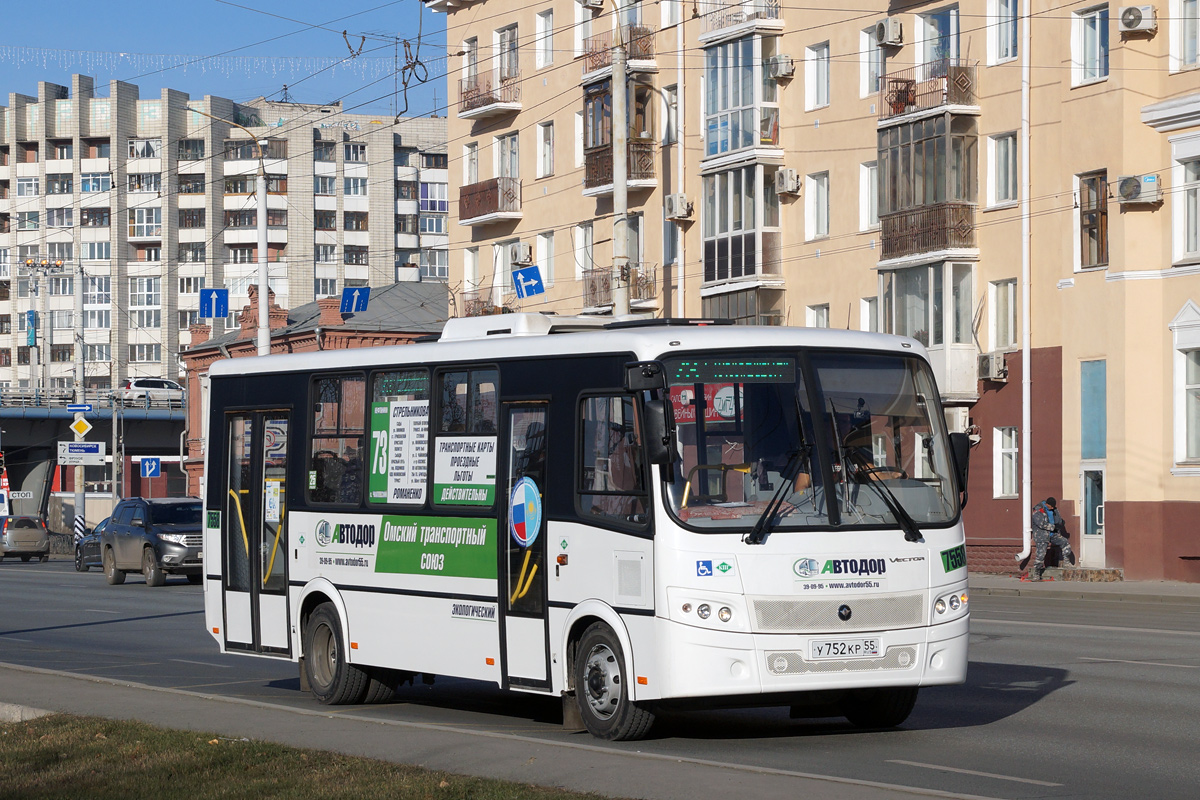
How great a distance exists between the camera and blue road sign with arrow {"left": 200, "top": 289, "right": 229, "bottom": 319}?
2389 inches

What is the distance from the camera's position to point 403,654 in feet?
44.8

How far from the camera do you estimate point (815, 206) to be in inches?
1743

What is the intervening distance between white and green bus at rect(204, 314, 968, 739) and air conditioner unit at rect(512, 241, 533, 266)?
40.3 metres

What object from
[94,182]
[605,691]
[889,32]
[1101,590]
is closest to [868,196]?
[889,32]

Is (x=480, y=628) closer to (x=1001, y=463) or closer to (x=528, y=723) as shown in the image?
(x=528, y=723)

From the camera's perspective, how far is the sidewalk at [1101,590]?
97.0ft

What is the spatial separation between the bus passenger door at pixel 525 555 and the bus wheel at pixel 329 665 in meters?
2.23

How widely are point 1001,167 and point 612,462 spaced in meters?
28.7

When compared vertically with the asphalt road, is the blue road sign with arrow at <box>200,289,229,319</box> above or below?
above

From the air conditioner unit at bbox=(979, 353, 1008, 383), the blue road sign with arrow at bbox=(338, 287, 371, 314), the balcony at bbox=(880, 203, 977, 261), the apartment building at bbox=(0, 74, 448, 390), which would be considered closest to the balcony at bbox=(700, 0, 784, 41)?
the balcony at bbox=(880, 203, 977, 261)

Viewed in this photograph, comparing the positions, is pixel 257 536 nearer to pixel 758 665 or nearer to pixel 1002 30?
pixel 758 665

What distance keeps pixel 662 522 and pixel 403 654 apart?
3.28 metres

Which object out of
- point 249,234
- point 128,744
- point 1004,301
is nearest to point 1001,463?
point 1004,301

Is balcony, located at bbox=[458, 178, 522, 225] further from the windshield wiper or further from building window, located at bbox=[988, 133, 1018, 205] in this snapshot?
the windshield wiper
